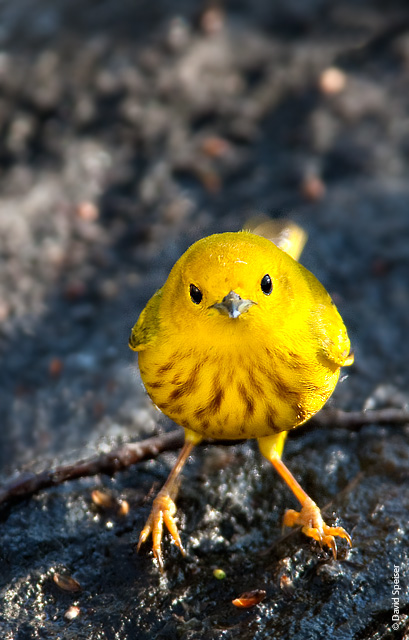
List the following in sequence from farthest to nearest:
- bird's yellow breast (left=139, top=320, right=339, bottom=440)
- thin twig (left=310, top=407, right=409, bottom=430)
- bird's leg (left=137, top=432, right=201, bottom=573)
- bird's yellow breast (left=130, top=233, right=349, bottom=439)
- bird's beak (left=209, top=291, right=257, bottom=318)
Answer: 1. thin twig (left=310, top=407, right=409, bottom=430)
2. bird's leg (left=137, top=432, right=201, bottom=573)
3. bird's yellow breast (left=139, top=320, right=339, bottom=440)
4. bird's yellow breast (left=130, top=233, right=349, bottom=439)
5. bird's beak (left=209, top=291, right=257, bottom=318)

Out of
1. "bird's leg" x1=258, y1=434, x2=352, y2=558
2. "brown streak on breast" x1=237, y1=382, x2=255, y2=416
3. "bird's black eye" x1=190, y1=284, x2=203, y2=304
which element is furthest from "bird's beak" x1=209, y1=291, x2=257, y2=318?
"bird's leg" x1=258, y1=434, x2=352, y2=558

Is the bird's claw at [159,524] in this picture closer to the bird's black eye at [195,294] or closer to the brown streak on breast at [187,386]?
the brown streak on breast at [187,386]

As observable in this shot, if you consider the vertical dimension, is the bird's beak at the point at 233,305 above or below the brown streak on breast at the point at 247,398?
above

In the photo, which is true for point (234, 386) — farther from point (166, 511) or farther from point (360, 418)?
point (360, 418)

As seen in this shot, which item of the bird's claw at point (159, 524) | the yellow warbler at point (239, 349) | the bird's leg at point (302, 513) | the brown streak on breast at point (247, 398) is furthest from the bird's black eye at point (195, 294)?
the bird's claw at point (159, 524)

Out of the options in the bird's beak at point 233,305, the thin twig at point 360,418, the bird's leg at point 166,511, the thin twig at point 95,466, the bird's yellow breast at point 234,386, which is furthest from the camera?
the thin twig at point 360,418

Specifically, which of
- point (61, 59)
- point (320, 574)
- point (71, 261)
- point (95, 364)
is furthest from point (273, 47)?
point (320, 574)

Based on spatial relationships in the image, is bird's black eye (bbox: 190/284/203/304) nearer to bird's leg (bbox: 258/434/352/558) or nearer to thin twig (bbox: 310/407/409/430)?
bird's leg (bbox: 258/434/352/558)

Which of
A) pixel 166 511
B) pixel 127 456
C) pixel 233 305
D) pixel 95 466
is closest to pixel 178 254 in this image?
pixel 127 456
